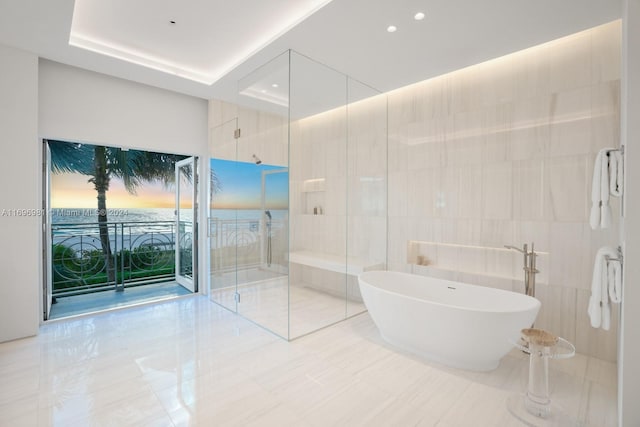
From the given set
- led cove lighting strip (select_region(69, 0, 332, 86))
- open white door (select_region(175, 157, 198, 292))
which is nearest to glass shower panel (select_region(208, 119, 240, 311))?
open white door (select_region(175, 157, 198, 292))

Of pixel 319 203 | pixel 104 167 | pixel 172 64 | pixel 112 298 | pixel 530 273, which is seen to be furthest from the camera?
pixel 104 167

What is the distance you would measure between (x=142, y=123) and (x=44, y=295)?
2.42m

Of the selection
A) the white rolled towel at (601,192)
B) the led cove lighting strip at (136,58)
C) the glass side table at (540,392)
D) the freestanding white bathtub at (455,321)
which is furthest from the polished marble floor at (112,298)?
the white rolled towel at (601,192)

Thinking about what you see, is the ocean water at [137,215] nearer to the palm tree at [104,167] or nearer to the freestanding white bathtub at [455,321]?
the palm tree at [104,167]

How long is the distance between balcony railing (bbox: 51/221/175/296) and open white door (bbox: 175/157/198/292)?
0.88 metres

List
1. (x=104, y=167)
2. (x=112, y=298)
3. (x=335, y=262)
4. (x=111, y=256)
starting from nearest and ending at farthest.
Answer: (x=335, y=262) < (x=112, y=298) < (x=111, y=256) < (x=104, y=167)

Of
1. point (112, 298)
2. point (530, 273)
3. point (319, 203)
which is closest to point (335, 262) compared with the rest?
point (319, 203)

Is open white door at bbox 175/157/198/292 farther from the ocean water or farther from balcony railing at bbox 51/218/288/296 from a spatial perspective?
balcony railing at bbox 51/218/288/296

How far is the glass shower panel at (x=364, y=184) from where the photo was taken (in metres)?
3.99

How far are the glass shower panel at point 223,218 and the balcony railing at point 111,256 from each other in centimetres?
220

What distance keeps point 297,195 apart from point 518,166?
248 cm

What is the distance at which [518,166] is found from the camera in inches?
122

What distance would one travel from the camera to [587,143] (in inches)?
107

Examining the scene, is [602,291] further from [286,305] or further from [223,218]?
A: [223,218]
